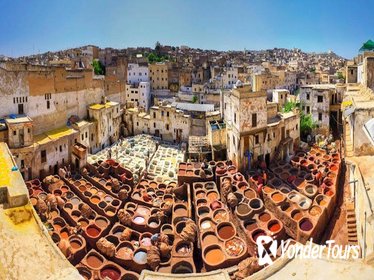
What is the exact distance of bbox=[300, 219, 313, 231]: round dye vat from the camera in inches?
776

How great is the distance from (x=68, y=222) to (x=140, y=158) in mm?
12845

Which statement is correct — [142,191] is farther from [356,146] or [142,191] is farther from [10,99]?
[356,146]

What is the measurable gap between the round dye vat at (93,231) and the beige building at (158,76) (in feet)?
151

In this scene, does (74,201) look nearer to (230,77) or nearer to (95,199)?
(95,199)

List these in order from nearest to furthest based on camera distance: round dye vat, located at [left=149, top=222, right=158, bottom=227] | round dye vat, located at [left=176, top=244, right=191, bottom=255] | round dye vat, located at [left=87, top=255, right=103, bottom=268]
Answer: round dye vat, located at [left=87, top=255, right=103, bottom=268]
round dye vat, located at [left=176, top=244, right=191, bottom=255]
round dye vat, located at [left=149, top=222, right=158, bottom=227]

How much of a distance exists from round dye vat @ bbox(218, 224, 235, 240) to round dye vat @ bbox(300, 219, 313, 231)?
12.4 feet

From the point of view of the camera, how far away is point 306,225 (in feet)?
65.5

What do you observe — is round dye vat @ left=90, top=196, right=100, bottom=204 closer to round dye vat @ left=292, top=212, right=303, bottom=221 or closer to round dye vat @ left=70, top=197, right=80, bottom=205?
round dye vat @ left=70, top=197, right=80, bottom=205

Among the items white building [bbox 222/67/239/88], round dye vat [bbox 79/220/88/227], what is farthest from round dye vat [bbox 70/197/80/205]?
white building [bbox 222/67/239/88]

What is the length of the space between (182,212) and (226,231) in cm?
448

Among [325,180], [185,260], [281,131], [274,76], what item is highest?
[274,76]

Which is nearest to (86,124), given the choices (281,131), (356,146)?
(281,131)

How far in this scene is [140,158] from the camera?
34.7 meters

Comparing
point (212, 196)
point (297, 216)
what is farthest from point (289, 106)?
point (297, 216)
